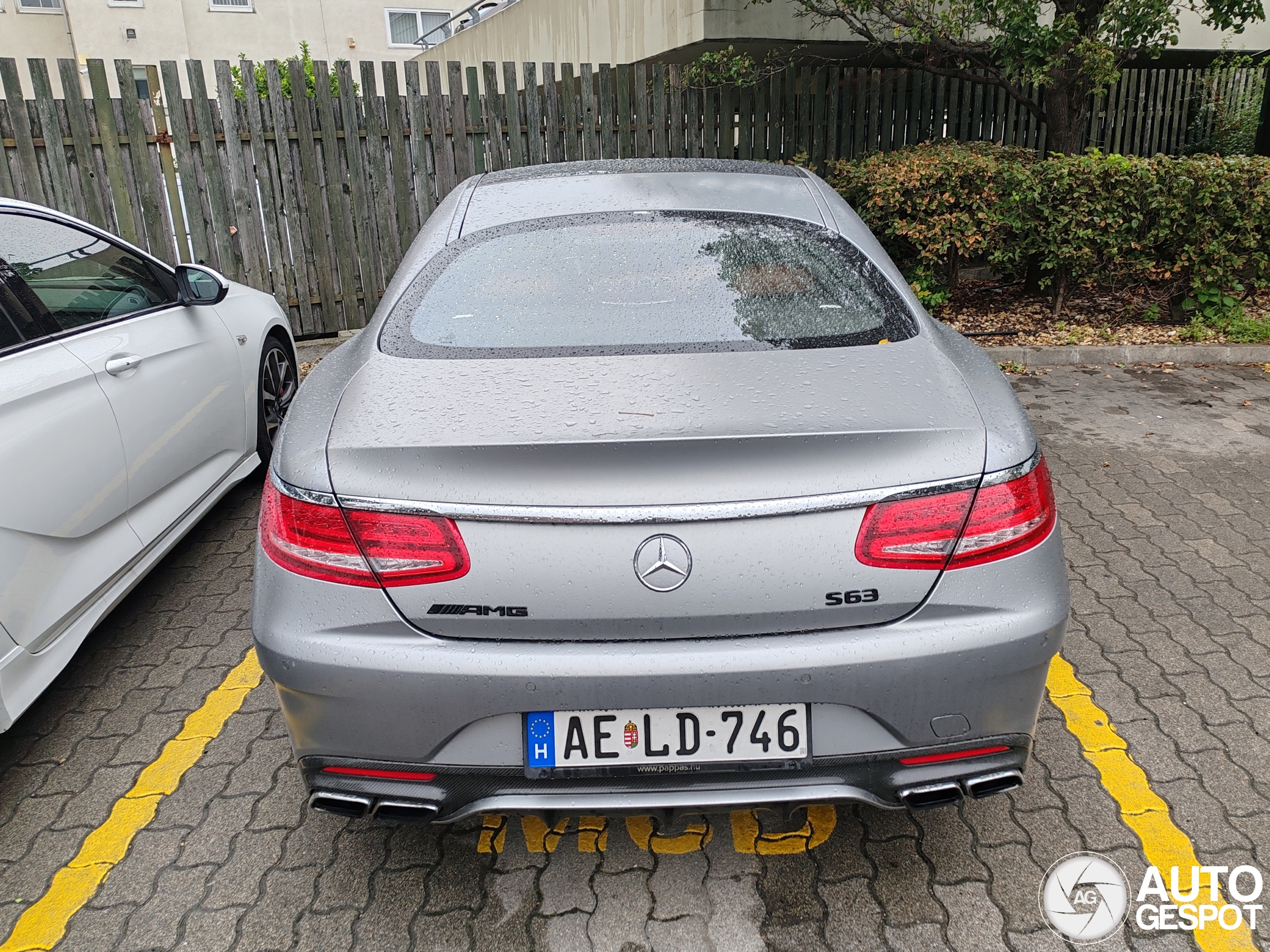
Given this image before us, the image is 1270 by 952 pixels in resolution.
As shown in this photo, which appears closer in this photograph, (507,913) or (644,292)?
(507,913)

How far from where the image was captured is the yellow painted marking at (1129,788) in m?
1.99

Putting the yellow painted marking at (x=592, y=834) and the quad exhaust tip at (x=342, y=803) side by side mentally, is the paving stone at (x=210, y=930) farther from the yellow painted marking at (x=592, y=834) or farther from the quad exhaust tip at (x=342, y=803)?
the yellow painted marking at (x=592, y=834)

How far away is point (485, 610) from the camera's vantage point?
1734mm

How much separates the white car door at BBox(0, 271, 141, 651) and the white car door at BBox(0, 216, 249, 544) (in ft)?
0.34

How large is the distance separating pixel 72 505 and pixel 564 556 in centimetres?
186

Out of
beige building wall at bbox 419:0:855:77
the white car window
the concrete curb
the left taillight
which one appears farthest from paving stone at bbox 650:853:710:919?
beige building wall at bbox 419:0:855:77

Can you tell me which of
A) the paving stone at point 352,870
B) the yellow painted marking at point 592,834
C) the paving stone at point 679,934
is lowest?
the paving stone at point 679,934

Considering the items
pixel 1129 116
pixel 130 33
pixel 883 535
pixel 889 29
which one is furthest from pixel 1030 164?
pixel 130 33

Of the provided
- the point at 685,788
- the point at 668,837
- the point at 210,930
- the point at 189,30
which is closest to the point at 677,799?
the point at 685,788

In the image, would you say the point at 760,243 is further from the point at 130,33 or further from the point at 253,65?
the point at 130,33

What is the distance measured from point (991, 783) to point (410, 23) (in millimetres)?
29820

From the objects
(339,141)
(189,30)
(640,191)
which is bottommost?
(640,191)

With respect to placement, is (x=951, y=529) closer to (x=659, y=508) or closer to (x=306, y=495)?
(x=659, y=508)

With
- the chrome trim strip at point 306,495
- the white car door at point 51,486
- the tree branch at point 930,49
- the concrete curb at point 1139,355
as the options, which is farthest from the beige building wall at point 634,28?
the chrome trim strip at point 306,495
